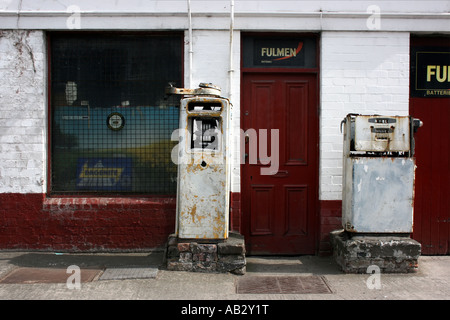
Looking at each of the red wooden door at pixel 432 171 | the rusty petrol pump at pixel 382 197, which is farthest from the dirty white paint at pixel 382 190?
the red wooden door at pixel 432 171

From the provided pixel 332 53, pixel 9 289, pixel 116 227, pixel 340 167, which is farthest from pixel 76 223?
pixel 332 53

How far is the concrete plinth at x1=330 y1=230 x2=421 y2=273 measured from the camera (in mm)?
5328

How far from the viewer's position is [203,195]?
534 cm

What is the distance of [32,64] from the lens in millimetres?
6176

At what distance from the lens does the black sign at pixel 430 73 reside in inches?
250

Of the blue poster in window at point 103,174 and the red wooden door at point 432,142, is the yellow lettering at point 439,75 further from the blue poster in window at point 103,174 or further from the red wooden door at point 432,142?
the blue poster in window at point 103,174

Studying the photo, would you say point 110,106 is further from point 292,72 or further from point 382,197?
point 382,197

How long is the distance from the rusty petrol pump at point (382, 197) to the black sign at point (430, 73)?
1.22 m

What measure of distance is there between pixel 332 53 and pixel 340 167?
159cm

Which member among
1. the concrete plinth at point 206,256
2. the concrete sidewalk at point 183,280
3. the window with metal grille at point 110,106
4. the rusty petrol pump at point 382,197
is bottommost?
the concrete sidewalk at point 183,280

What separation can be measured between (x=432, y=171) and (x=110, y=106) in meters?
4.67

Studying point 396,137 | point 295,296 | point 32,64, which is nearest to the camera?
point 295,296

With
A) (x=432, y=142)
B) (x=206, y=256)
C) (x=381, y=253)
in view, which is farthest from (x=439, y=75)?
(x=206, y=256)

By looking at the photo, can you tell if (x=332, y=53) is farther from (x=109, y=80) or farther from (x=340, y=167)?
(x=109, y=80)
